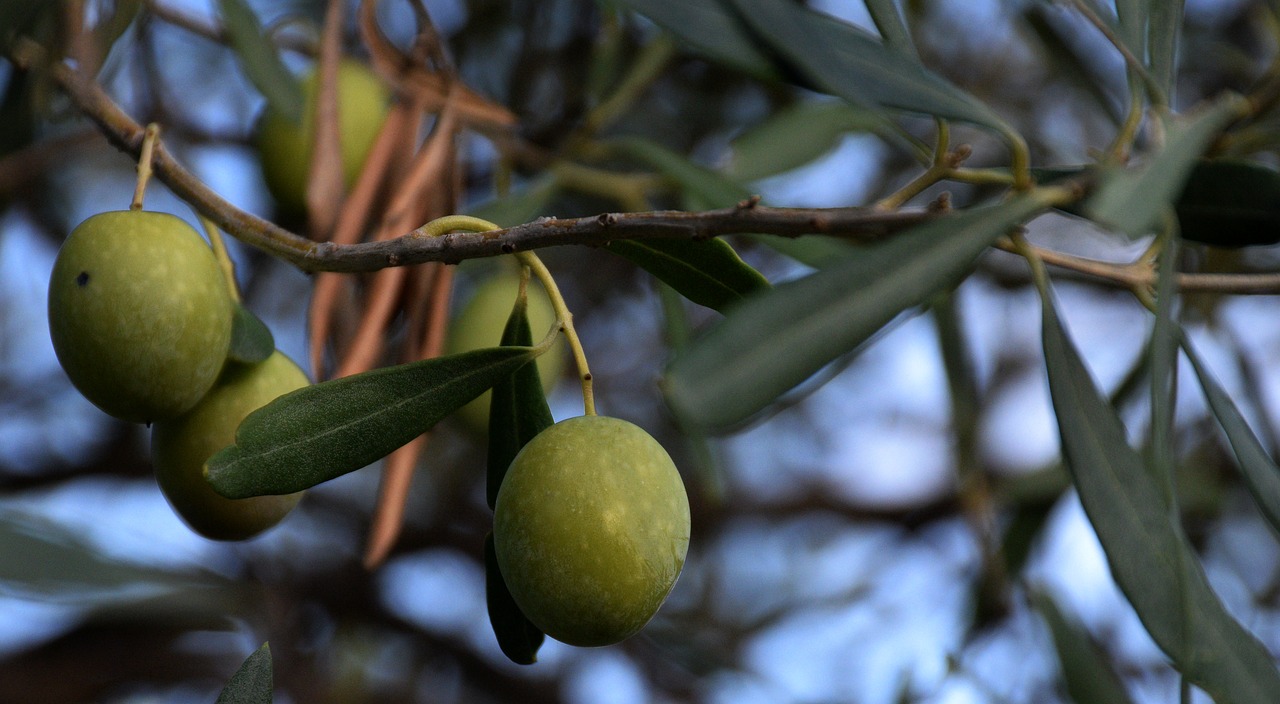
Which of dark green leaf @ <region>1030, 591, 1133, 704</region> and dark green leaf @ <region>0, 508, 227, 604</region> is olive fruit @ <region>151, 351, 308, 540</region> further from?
dark green leaf @ <region>1030, 591, 1133, 704</region>

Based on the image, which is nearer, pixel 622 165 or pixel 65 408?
pixel 622 165

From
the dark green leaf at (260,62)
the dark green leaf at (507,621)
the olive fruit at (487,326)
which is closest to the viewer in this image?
the dark green leaf at (507,621)

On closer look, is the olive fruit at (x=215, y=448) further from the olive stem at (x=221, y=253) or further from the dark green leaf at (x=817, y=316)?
the dark green leaf at (x=817, y=316)

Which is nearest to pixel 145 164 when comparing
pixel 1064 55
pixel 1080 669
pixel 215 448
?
pixel 215 448

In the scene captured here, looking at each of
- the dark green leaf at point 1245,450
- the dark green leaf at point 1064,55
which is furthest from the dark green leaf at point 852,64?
the dark green leaf at point 1064,55

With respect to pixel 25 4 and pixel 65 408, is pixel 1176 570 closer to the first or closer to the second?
pixel 25 4

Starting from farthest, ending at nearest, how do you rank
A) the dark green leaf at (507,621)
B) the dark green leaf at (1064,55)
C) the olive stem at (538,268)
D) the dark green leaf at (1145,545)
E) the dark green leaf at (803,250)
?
the dark green leaf at (1064,55) → the dark green leaf at (803,250) → the dark green leaf at (507,621) → the olive stem at (538,268) → the dark green leaf at (1145,545)

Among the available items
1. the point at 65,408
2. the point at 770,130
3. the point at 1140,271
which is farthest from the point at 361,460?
the point at 65,408
